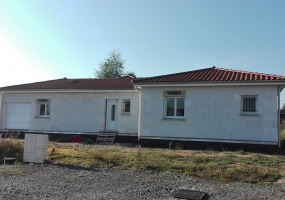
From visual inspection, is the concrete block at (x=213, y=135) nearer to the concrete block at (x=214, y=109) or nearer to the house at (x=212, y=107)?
the house at (x=212, y=107)

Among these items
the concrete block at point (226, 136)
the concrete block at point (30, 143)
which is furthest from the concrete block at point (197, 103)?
the concrete block at point (30, 143)

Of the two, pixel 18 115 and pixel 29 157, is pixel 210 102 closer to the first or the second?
pixel 29 157

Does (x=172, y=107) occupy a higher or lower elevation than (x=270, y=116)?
higher

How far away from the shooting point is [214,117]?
47.9 feet

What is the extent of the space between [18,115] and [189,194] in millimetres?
16849

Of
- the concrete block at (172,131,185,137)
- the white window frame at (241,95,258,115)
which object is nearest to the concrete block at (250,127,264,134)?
the white window frame at (241,95,258,115)

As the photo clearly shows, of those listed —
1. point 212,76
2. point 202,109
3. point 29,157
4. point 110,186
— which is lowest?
point 110,186

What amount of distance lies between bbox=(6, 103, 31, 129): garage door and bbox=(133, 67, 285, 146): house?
873 cm

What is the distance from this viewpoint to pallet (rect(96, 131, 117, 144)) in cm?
1794

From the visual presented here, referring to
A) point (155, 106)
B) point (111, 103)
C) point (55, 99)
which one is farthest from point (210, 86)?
point (55, 99)

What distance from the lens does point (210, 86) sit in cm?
1477

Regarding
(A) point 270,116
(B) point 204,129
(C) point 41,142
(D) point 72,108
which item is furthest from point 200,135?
(D) point 72,108

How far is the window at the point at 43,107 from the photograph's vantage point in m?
20.1

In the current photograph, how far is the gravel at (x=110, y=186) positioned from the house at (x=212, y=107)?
21.6ft
